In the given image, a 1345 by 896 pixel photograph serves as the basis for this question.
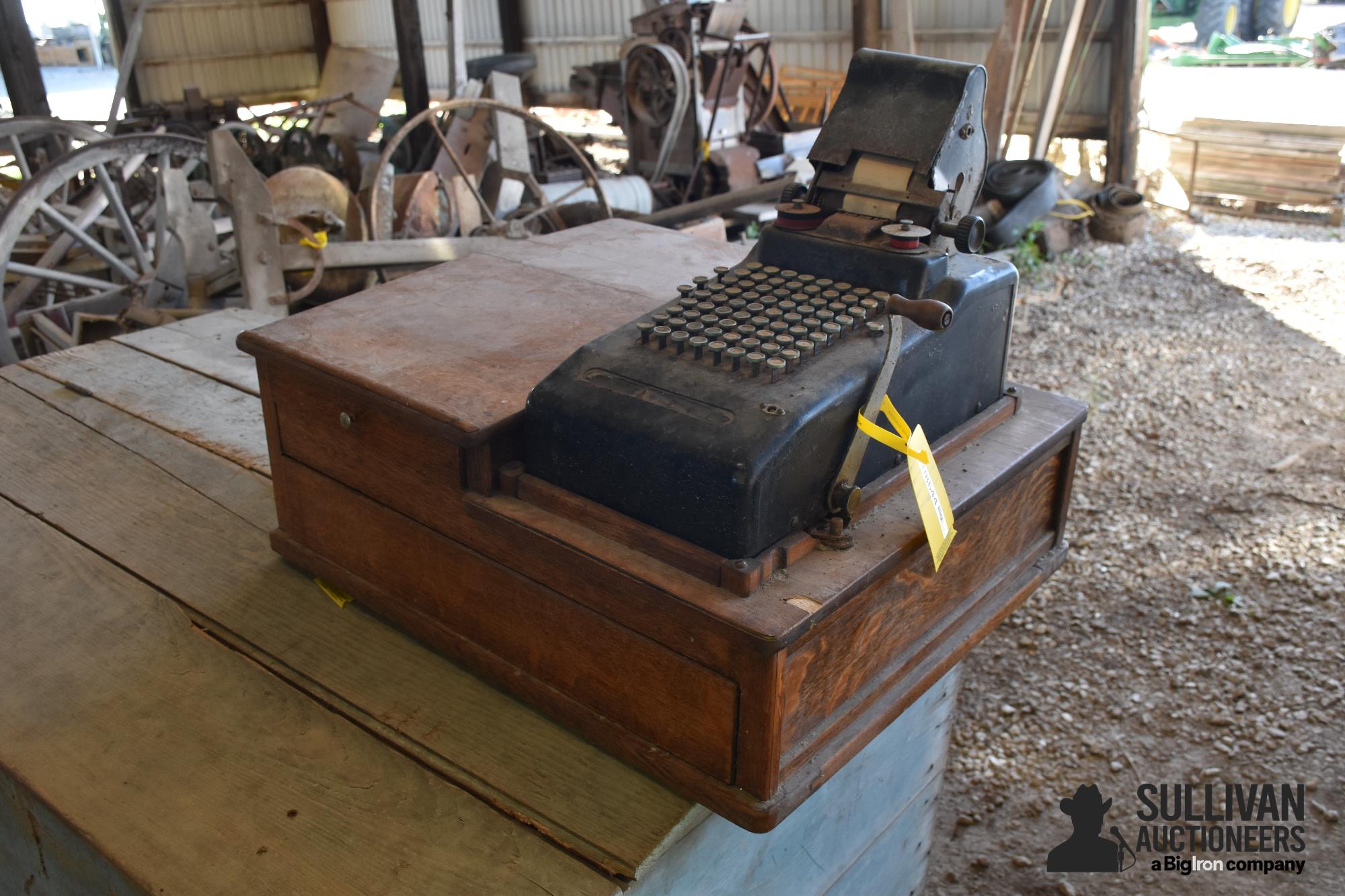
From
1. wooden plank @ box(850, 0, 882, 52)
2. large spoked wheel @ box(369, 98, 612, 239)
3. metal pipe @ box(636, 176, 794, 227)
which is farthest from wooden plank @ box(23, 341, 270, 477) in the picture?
wooden plank @ box(850, 0, 882, 52)

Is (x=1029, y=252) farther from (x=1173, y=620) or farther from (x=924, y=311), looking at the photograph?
(x=924, y=311)

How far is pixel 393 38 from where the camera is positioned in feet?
34.5

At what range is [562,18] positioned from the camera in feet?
30.2

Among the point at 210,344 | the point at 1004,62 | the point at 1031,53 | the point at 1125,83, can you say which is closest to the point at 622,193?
the point at 1004,62

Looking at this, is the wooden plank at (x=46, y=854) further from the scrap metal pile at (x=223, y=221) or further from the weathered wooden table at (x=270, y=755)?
the scrap metal pile at (x=223, y=221)

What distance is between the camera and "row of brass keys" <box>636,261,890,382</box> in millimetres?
936

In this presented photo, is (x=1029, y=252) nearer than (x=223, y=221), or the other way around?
(x=223, y=221)

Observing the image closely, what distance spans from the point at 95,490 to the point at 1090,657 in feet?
6.88

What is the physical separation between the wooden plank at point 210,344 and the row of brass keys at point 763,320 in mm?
1069

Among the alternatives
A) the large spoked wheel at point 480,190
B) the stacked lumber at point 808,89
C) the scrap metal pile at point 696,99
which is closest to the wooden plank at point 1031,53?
the scrap metal pile at point 696,99

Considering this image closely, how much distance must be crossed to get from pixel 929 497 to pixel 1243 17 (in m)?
11.9

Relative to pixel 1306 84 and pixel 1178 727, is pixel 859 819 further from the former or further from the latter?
pixel 1306 84

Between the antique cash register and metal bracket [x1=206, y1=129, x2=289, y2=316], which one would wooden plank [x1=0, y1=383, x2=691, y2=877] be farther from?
metal bracket [x1=206, y1=129, x2=289, y2=316]

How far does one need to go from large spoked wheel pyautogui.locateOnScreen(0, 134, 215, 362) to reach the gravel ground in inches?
101
